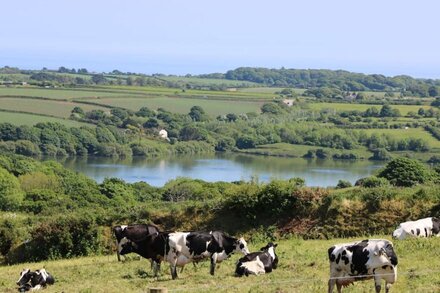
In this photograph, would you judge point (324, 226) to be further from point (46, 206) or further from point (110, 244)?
point (46, 206)

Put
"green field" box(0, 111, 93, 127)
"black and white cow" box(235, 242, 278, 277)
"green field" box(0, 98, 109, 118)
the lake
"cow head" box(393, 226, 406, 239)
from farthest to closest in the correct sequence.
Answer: "green field" box(0, 98, 109, 118) < "green field" box(0, 111, 93, 127) < the lake < "cow head" box(393, 226, 406, 239) < "black and white cow" box(235, 242, 278, 277)

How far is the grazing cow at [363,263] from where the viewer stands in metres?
13.2

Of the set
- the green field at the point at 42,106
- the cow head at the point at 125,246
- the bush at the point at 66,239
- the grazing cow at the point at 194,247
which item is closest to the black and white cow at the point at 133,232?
the cow head at the point at 125,246

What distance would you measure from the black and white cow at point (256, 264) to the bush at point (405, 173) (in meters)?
24.4

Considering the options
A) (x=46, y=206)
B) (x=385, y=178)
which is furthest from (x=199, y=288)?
(x=46, y=206)

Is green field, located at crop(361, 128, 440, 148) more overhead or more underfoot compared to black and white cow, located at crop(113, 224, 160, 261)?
more underfoot

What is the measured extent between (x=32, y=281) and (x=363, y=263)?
23.0 ft

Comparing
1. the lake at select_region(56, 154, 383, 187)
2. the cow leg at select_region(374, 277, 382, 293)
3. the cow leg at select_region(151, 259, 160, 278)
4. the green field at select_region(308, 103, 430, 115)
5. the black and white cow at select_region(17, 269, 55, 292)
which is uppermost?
the cow leg at select_region(374, 277, 382, 293)

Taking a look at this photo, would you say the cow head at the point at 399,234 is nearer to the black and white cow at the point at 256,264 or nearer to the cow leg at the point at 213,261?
the black and white cow at the point at 256,264

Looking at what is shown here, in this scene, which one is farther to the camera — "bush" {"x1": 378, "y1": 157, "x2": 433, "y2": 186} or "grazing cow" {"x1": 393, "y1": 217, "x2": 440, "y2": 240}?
"bush" {"x1": 378, "y1": 157, "x2": 433, "y2": 186}

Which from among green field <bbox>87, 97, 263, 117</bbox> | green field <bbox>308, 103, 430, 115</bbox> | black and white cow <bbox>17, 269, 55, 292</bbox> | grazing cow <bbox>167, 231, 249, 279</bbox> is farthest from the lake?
black and white cow <bbox>17, 269, 55, 292</bbox>

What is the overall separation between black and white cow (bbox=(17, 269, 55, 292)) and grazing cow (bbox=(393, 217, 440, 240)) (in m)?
8.31

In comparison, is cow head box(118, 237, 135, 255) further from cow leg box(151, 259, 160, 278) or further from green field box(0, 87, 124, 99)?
green field box(0, 87, 124, 99)

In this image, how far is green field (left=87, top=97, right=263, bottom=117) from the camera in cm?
16675
